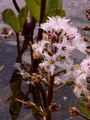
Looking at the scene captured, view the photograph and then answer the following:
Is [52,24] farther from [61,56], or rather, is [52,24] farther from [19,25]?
Result: [19,25]

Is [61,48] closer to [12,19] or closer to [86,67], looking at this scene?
[86,67]

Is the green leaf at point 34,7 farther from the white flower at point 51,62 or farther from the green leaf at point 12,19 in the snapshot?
the white flower at point 51,62

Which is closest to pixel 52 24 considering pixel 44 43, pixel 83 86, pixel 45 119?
pixel 44 43

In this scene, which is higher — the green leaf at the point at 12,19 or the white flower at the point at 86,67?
the green leaf at the point at 12,19

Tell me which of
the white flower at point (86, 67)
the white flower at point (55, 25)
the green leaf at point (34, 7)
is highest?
the white flower at point (55, 25)

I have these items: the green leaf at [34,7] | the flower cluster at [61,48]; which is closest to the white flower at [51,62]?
the flower cluster at [61,48]

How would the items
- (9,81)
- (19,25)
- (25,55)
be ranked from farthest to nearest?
(25,55)
(9,81)
(19,25)

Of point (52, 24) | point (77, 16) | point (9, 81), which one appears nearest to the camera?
point (52, 24)

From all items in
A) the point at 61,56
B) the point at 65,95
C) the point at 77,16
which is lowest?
the point at 65,95
